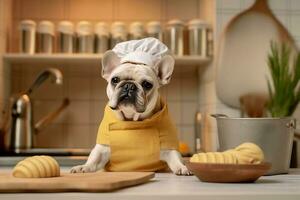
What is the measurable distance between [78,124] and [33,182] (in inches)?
51.6

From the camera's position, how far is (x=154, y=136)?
0.88 m

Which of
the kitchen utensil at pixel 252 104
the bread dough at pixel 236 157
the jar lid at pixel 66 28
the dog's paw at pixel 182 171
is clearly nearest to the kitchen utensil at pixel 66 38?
the jar lid at pixel 66 28

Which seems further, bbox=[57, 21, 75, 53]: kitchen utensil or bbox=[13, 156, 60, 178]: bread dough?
bbox=[57, 21, 75, 53]: kitchen utensil

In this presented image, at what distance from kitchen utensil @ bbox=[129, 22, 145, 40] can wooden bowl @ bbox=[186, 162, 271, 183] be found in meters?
1.07

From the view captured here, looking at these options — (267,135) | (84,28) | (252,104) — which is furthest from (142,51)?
(84,28)

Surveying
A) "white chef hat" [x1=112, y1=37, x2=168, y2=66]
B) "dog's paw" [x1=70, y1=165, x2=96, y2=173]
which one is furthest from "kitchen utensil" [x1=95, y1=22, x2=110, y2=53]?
"dog's paw" [x1=70, y1=165, x2=96, y2=173]

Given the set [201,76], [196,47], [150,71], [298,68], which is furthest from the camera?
[201,76]

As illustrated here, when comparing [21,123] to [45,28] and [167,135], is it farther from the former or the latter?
[167,135]

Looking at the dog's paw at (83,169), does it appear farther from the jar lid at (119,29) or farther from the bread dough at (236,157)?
the jar lid at (119,29)

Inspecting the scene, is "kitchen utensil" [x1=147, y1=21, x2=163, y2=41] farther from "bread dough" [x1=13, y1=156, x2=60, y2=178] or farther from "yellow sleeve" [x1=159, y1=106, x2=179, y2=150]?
"bread dough" [x1=13, y1=156, x2=60, y2=178]

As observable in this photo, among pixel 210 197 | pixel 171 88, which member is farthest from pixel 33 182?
pixel 171 88

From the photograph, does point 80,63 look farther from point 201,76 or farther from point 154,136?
point 154,136

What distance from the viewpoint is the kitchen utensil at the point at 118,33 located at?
1.72 metres

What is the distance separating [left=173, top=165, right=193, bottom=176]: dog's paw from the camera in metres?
0.83
